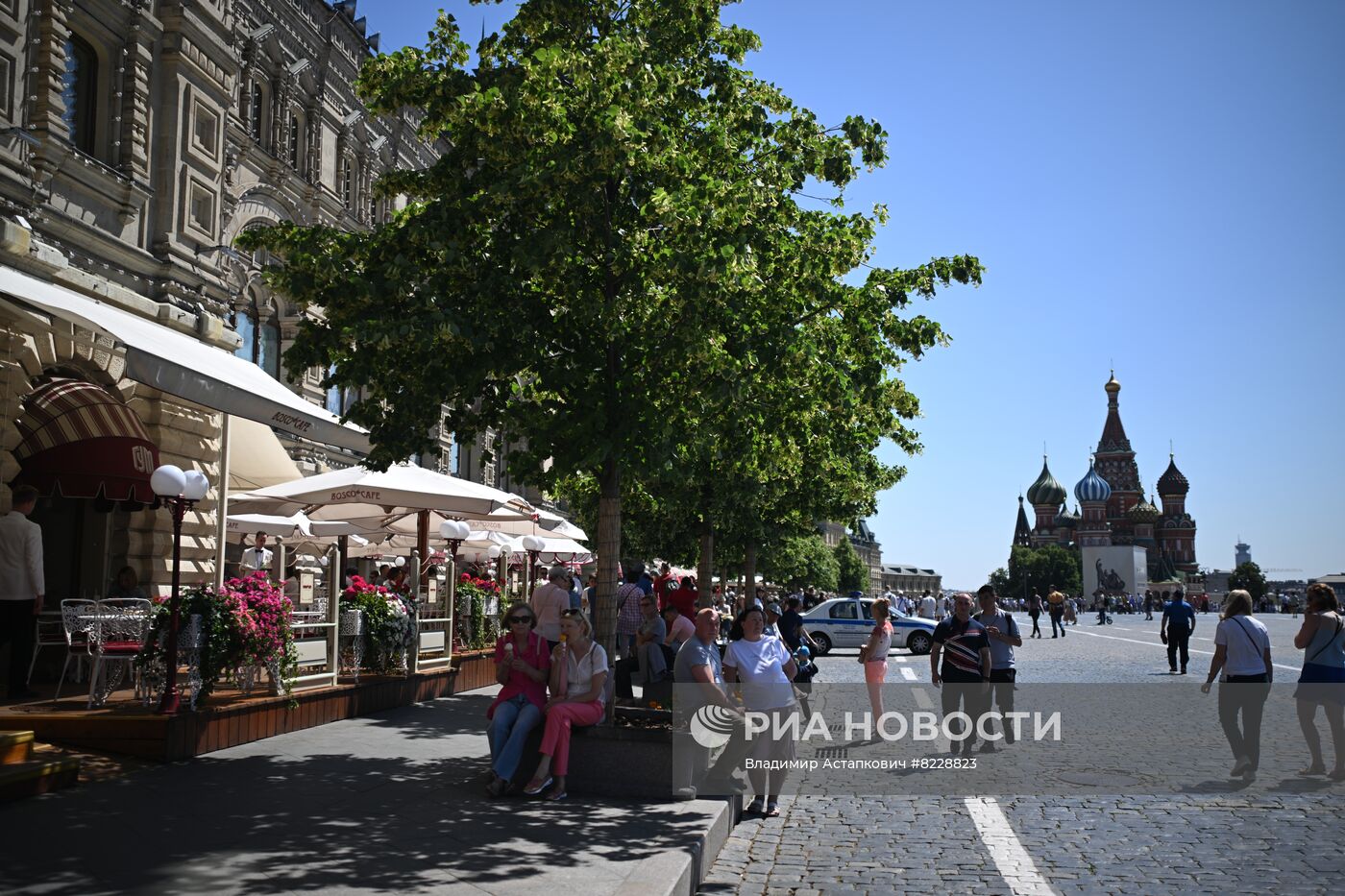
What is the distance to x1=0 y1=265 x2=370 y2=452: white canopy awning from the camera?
10398 millimetres

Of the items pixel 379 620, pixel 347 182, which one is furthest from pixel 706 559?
pixel 347 182

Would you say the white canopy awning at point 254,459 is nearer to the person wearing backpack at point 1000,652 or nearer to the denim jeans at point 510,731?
the denim jeans at point 510,731

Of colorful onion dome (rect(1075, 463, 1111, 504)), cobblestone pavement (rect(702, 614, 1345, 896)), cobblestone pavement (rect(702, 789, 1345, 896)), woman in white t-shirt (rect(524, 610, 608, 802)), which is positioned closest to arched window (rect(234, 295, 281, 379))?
woman in white t-shirt (rect(524, 610, 608, 802))

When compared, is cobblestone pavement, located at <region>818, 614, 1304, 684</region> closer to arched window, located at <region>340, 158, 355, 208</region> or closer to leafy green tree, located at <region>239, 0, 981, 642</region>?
leafy green tree, located at <region>239, 0, 981, 642</region>

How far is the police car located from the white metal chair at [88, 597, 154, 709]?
23.0 meters

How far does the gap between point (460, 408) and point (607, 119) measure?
10.9 feet

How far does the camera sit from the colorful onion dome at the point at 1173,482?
18825 centimetres

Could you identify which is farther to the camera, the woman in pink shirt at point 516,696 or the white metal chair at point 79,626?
the white metal chair at point 79,626

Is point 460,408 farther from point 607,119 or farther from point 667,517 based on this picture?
point 667,517

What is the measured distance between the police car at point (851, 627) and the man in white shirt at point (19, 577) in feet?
77.3

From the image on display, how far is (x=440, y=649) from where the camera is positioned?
16.2 metres

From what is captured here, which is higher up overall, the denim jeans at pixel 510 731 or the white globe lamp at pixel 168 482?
the white globe lamp at pixel 168 482

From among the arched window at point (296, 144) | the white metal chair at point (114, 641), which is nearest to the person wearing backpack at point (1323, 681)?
the white metal chair at point (114, 641)

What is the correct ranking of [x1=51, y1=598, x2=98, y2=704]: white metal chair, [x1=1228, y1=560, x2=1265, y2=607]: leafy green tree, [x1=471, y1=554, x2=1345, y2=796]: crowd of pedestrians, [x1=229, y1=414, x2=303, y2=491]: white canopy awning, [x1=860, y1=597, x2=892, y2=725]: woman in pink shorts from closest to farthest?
[x1=471, y1=554, x2=1345, y2=796]: crowd of pedestrians
[x1=51, y1=598, x2=98, y2=704]: white metal chair
[x1=860, y1=597, x2=892, y2=725]: woman in pink shorts
[x1=229, y1=414, x2=303, y2=491]: white canopy awning
[x1=1228, y1=560, x2=1265, y2=607]: leafy green tree
